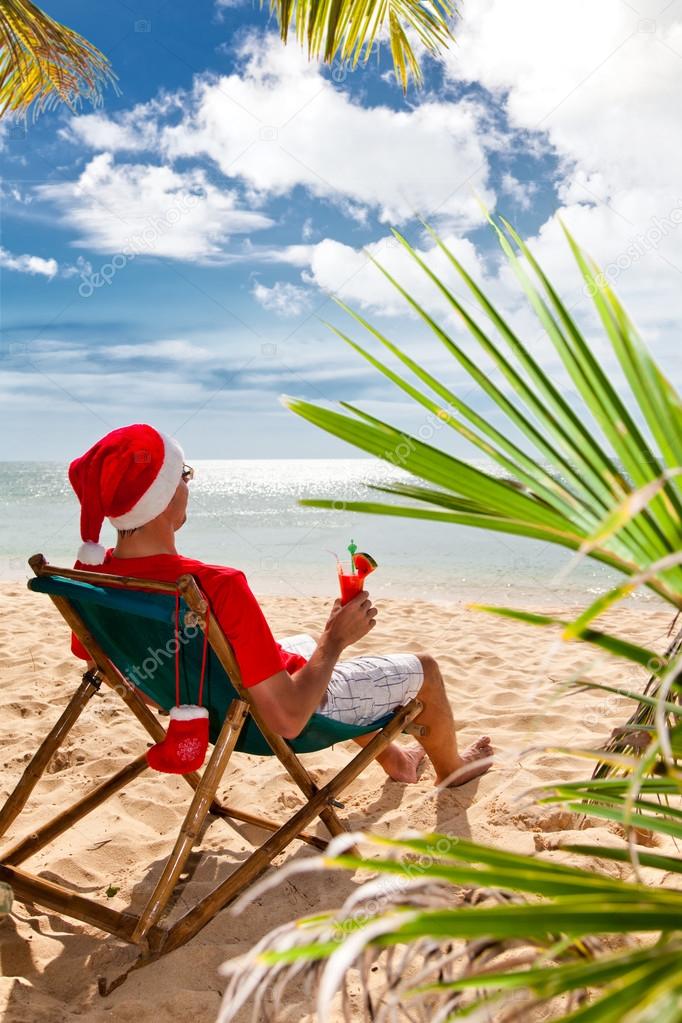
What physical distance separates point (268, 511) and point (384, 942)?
96.8ft

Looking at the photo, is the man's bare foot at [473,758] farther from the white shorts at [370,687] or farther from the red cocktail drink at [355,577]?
the red cocktail drink at [355,577]

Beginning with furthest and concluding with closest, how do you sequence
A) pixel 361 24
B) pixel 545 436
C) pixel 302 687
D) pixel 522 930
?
pixel 361 24 → pixel 302 687 → pixel 545 436 → pixel 522 930

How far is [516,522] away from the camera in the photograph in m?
0.76

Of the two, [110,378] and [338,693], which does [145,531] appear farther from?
[110,378]

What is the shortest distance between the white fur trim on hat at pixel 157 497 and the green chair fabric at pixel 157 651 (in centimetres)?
23

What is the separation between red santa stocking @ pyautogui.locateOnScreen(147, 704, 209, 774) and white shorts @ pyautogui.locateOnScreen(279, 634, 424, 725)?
1.66 feet

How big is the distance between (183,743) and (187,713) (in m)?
0.08

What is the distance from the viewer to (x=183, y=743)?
7.24 ft

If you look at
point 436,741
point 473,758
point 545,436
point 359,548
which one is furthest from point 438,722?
point 359,548

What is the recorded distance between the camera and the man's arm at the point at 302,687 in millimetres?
2264

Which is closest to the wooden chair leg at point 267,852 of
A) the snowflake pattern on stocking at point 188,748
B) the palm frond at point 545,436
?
the snowflake pattern on stocking at point 188,748

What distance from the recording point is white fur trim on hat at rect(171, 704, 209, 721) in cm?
223

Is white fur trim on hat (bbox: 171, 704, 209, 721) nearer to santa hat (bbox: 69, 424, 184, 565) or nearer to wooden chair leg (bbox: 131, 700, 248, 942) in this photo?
wooden chair leg (bbox: 131, 700, 248, 942)

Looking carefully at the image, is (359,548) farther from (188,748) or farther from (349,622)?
(188,748)
